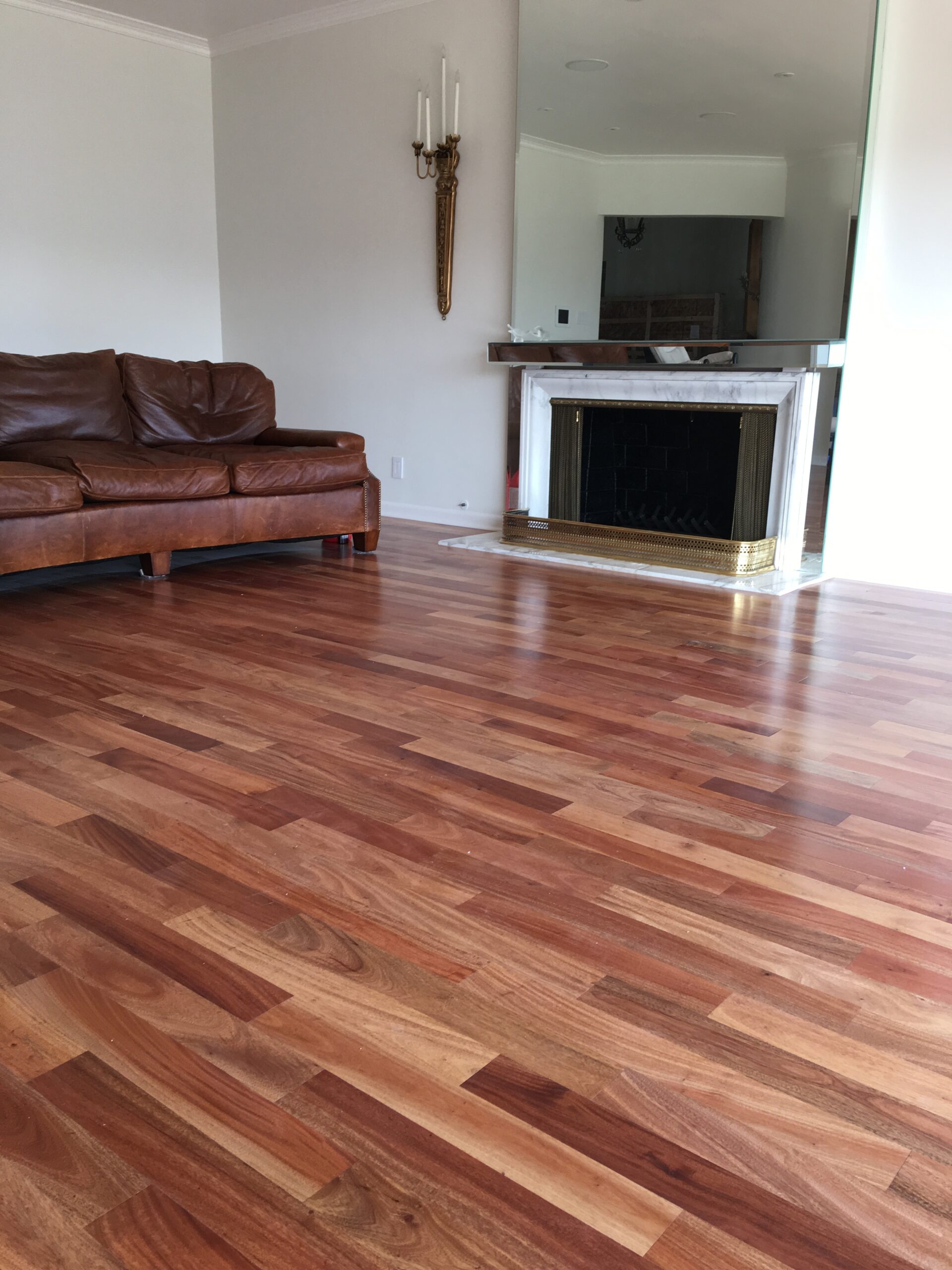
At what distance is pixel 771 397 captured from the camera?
4.59 meters

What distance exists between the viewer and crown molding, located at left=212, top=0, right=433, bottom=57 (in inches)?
222

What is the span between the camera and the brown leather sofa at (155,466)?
3926 millimetres

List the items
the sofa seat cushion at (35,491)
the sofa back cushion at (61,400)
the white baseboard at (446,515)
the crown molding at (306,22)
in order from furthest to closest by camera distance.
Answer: the white baseboard at (446,515) → the crown molding at (306,22) → the sofa back cushion at (61,400) → the sofa seat cushion at (35,491)

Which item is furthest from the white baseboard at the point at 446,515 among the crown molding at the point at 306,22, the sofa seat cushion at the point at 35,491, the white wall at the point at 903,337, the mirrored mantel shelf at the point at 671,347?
the crown molding at the point at 306,22

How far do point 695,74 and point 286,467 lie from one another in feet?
7.94

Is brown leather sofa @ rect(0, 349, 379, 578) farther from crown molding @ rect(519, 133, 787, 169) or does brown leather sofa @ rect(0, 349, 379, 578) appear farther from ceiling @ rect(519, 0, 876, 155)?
ceiling @ rect(519, 0, 876, 155)

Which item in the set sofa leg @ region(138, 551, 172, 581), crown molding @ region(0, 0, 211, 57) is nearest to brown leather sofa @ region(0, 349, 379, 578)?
sofa leg @ region(138, 551, 172, 581)

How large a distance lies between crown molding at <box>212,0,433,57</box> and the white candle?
298mm

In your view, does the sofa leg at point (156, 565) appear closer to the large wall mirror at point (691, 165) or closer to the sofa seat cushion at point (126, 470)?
the sofa seat cushion at point (126, 470)

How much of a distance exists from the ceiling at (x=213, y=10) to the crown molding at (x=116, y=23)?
48mm

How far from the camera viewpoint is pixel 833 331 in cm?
443

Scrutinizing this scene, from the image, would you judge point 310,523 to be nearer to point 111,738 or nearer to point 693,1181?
point 111,738

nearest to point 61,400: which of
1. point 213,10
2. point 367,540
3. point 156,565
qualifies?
point 156,565

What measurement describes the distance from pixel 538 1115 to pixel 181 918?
694mm
